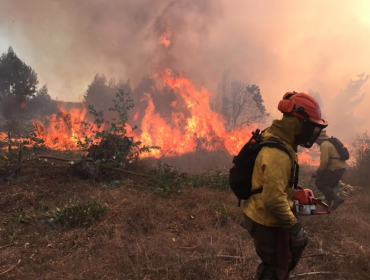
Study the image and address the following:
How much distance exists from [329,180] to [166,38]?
1805cm

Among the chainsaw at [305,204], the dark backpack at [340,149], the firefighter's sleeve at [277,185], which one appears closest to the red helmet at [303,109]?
the firefighter's sleeve at [277,185]

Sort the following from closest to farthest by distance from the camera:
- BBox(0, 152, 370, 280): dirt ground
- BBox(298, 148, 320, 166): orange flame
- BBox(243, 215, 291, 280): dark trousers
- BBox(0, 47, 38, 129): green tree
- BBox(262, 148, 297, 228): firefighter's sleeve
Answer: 1. BBox(262, 148, 297, 228): firefighter's sleeve
2. BBox(243, 215, 291, 280): dark trousers
3. BBox(0, 152, 370, 280): dirt ground
4. BBox(298, 148, 320, 166): orange flame
5. BBox(0, 47, 38, 129): green tree

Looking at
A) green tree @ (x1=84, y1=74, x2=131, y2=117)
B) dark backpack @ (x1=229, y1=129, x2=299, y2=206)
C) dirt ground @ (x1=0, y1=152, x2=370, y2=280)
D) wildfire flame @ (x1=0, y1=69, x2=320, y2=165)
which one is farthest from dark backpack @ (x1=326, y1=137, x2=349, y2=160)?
green tree @ (x1=84, y1=74, x2=131, y2=117)

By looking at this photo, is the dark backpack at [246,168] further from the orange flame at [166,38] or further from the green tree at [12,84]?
the green tree at [12,84]

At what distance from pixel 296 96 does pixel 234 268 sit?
101 inches

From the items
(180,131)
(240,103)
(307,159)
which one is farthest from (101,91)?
(307,159)

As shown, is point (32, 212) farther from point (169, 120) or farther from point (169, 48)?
point (169, 48)

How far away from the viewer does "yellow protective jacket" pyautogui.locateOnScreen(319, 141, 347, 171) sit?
18.7ft

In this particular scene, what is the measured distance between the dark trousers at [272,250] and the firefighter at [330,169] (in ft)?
14.2

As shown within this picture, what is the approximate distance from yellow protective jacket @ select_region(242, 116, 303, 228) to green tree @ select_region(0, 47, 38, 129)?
32.7m

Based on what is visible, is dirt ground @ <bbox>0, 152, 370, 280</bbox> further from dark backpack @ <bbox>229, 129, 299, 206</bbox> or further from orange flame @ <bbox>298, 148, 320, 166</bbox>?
orange flame @ <bbox>298, 148, 320, 166</bbox>

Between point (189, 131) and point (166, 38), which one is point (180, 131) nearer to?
point (189, 131)

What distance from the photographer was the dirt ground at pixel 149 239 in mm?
3338

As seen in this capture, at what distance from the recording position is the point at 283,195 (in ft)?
6.58
